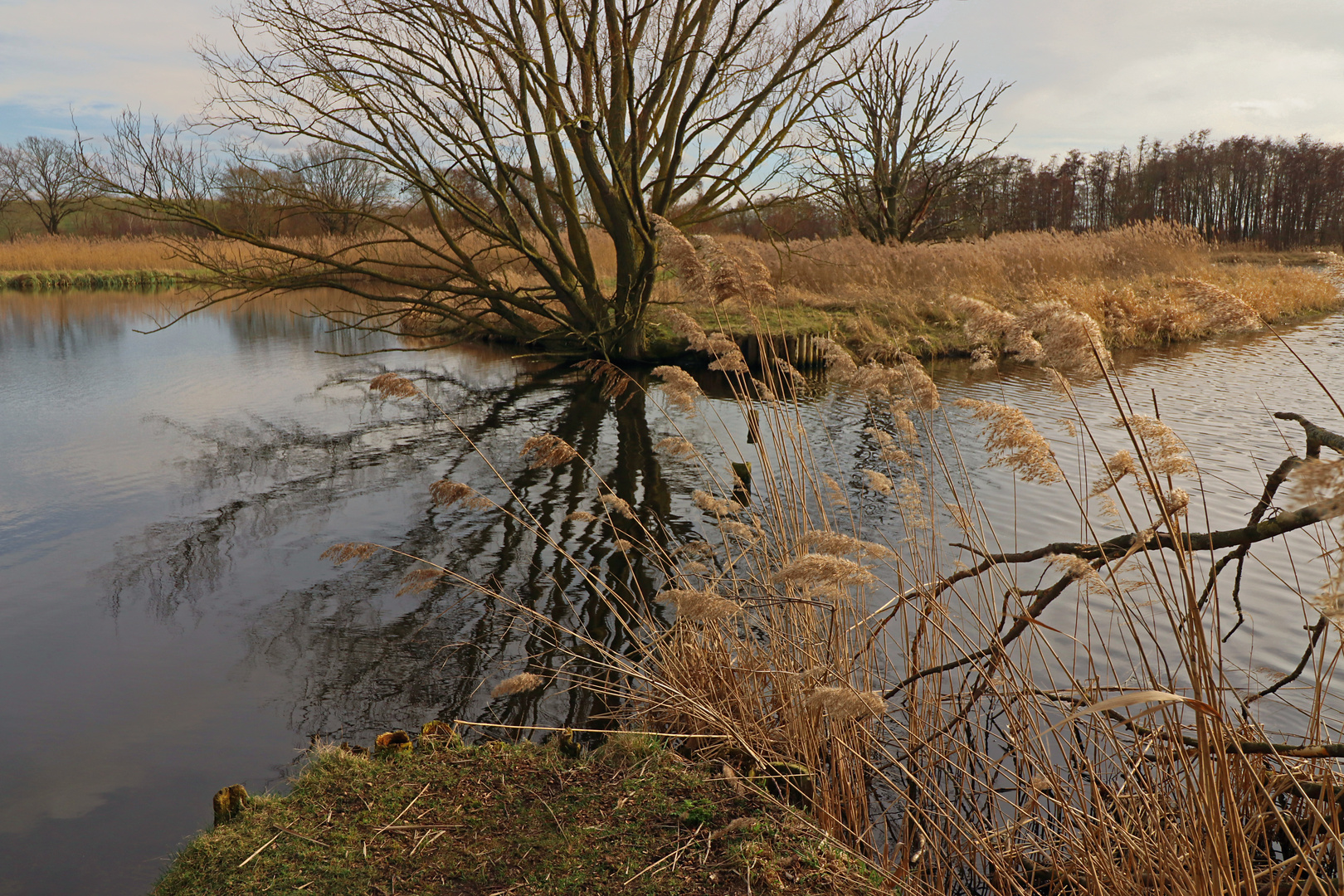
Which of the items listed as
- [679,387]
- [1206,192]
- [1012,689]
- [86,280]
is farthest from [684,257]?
[1206,192]

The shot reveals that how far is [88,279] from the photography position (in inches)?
1240

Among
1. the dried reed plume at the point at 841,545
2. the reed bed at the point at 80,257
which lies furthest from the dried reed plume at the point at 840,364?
the reed bed at the point at 80,257

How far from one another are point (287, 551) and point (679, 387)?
4.00m

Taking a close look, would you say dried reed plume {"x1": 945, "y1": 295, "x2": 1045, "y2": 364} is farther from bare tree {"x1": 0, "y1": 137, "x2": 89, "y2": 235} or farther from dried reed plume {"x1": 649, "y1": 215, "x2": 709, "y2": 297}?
bare tree {"x1": 0, "y1": 137, "x2": 89, "y2": 235}

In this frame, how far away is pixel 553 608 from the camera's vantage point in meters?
5.36

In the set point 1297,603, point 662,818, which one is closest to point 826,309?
point 1297,603

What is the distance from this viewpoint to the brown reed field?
6.26 feet

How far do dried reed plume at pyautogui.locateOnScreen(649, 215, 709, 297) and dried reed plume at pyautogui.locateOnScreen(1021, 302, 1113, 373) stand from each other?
5.57 ft

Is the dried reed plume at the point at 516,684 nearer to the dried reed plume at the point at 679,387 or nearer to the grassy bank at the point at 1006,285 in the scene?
the dried reed plume at the point at 679,387

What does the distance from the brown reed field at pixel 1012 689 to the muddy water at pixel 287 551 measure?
77 centimetres

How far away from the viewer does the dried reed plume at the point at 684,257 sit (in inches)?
141

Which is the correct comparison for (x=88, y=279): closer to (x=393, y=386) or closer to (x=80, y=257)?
(x=80, y=257)

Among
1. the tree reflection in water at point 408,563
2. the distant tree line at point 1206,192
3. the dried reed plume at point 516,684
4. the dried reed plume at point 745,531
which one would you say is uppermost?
the distant tree line at point 1206,192

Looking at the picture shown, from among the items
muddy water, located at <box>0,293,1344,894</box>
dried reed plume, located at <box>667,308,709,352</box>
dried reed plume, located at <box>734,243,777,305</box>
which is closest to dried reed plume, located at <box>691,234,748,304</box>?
dried reed plume, located at <box>734,243,777,305</box>
